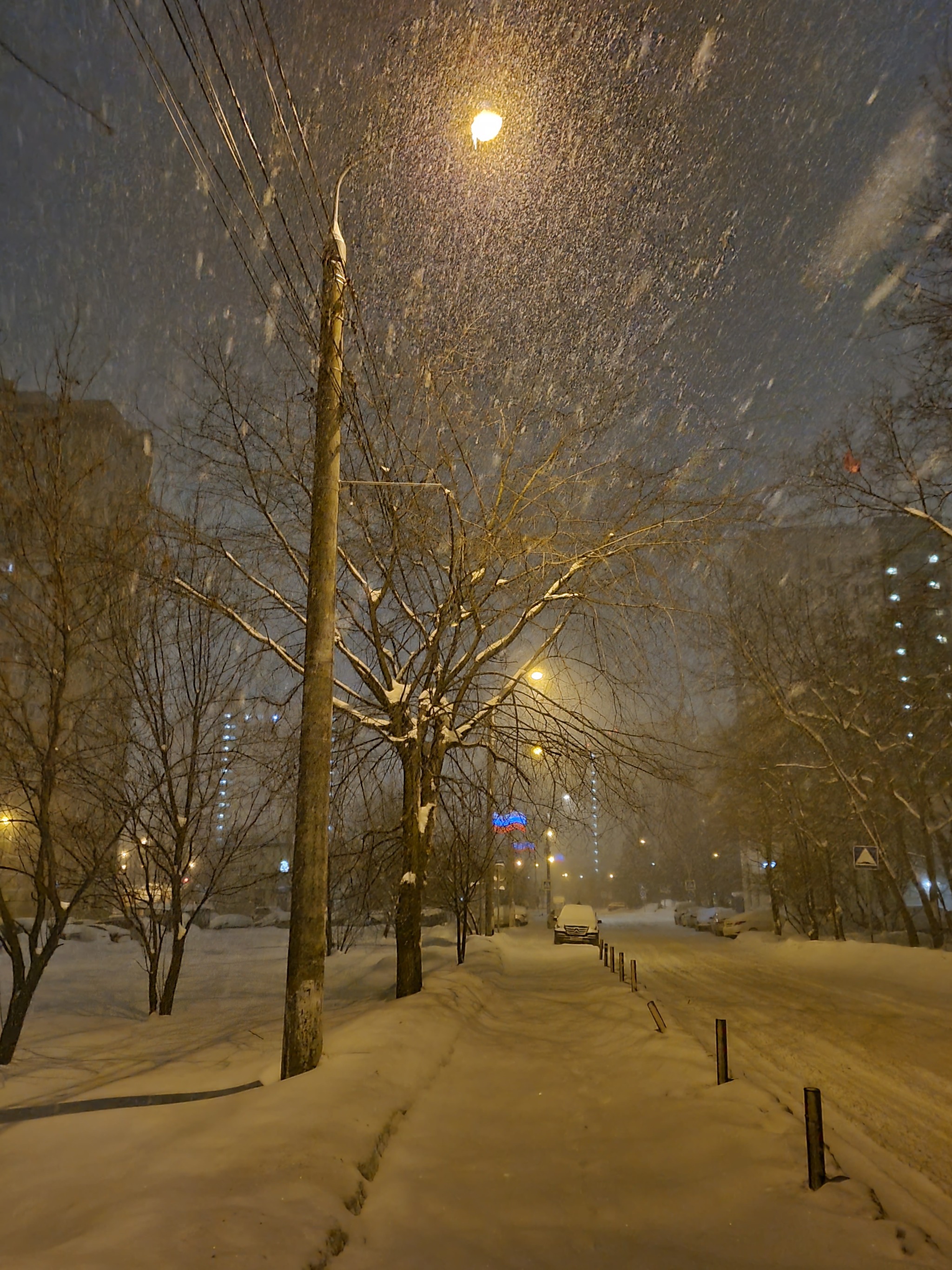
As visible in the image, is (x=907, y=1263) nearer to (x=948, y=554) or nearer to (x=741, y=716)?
(x=948, y=554)

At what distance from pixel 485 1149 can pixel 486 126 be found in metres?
9.36

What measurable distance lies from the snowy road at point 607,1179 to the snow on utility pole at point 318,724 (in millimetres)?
1231

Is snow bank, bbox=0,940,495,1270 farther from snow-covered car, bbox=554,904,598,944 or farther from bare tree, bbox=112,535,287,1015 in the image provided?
snow-covered car, bbox=554,904,598,944

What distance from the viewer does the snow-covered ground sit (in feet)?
12.6

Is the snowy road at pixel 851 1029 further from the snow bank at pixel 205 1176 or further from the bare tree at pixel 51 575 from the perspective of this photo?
the bare tree at pixel 51 575

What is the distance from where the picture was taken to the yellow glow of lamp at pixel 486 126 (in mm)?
8195

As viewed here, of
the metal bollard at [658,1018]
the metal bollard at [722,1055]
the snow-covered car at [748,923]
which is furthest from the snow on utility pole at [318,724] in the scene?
the snow-covered car at [748,923]

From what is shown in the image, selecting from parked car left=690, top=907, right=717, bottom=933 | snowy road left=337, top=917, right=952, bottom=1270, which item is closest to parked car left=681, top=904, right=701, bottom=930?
parked car left=690, top=907, right=717, bottom=933

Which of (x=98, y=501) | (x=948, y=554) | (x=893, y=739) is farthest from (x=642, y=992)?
(x=893, y=739)

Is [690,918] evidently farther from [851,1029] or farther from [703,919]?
[851,1029]

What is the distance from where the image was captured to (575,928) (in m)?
33.0

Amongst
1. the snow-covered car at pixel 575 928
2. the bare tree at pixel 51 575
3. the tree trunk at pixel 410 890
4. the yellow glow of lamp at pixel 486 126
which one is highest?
the yellow glow of lamp at pixel 486 126

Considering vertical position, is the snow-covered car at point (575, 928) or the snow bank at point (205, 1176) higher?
the snow bank at point (205, 1176)

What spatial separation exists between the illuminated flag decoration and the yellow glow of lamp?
8.33 metres
